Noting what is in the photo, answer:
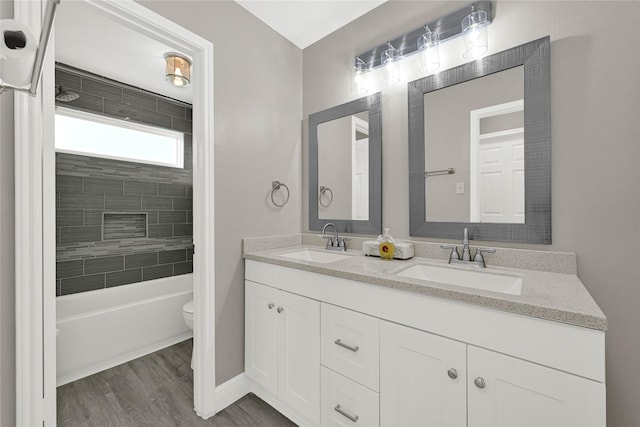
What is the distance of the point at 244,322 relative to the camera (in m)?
1.86

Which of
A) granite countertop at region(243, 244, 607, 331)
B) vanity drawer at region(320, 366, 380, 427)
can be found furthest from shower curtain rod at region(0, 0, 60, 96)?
vanity drawer at region(320, 366, 380, 427)

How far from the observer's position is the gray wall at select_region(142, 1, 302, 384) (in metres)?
1.71

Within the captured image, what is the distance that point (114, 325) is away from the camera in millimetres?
2277

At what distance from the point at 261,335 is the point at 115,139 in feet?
8.15

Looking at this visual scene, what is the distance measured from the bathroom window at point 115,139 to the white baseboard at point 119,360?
1.78 m

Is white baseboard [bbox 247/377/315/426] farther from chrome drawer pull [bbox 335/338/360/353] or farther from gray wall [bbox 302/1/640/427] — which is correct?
gray wall [bbox 302/1/640/427]

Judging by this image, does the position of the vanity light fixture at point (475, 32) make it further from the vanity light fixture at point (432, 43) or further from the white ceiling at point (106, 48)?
the white ceiling at point (106, 48)

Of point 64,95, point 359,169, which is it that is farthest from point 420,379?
point 64,95

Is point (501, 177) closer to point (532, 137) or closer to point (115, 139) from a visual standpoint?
point (532, 137)

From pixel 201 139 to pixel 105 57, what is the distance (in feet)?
5.17

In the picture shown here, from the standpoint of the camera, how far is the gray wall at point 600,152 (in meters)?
1.11

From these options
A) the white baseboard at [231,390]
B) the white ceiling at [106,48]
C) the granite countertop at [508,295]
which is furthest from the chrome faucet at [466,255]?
the white ceiling at [106,48]

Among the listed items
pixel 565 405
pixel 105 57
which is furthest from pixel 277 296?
pixel 105 57

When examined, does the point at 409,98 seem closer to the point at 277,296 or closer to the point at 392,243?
the point at 392,243
